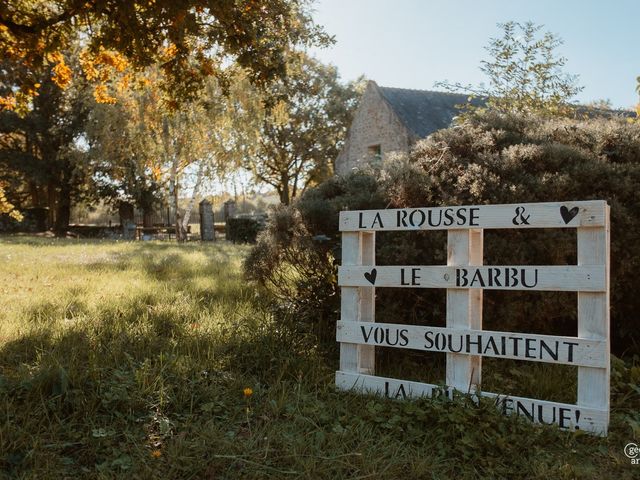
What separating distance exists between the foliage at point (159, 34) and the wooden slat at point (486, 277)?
104 inches

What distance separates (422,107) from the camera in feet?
77.2

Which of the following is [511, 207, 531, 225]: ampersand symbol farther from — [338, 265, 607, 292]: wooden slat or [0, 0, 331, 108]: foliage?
[0, 0, 331, 108]: foliage

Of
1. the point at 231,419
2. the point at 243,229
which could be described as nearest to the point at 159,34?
the point at 231,419

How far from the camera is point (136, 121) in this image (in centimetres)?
2175

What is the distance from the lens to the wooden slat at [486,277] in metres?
3.16

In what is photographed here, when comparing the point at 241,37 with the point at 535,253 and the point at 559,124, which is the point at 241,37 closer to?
the point at 559,124

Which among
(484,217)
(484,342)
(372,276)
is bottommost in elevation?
(484,342)

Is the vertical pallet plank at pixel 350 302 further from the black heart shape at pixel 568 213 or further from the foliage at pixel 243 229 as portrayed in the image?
the foliage at pixel 243 229

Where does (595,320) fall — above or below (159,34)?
below

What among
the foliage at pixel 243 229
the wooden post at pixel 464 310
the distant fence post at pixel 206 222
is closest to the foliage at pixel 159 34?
the wooden post at pixel 464 310

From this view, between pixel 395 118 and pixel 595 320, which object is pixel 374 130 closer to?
pixel 395 118

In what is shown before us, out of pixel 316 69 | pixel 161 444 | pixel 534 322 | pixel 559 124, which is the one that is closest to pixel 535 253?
pixel 534 322

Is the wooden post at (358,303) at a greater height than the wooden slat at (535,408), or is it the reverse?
the wooden post at (358,303)

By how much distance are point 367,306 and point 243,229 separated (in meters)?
18.3
